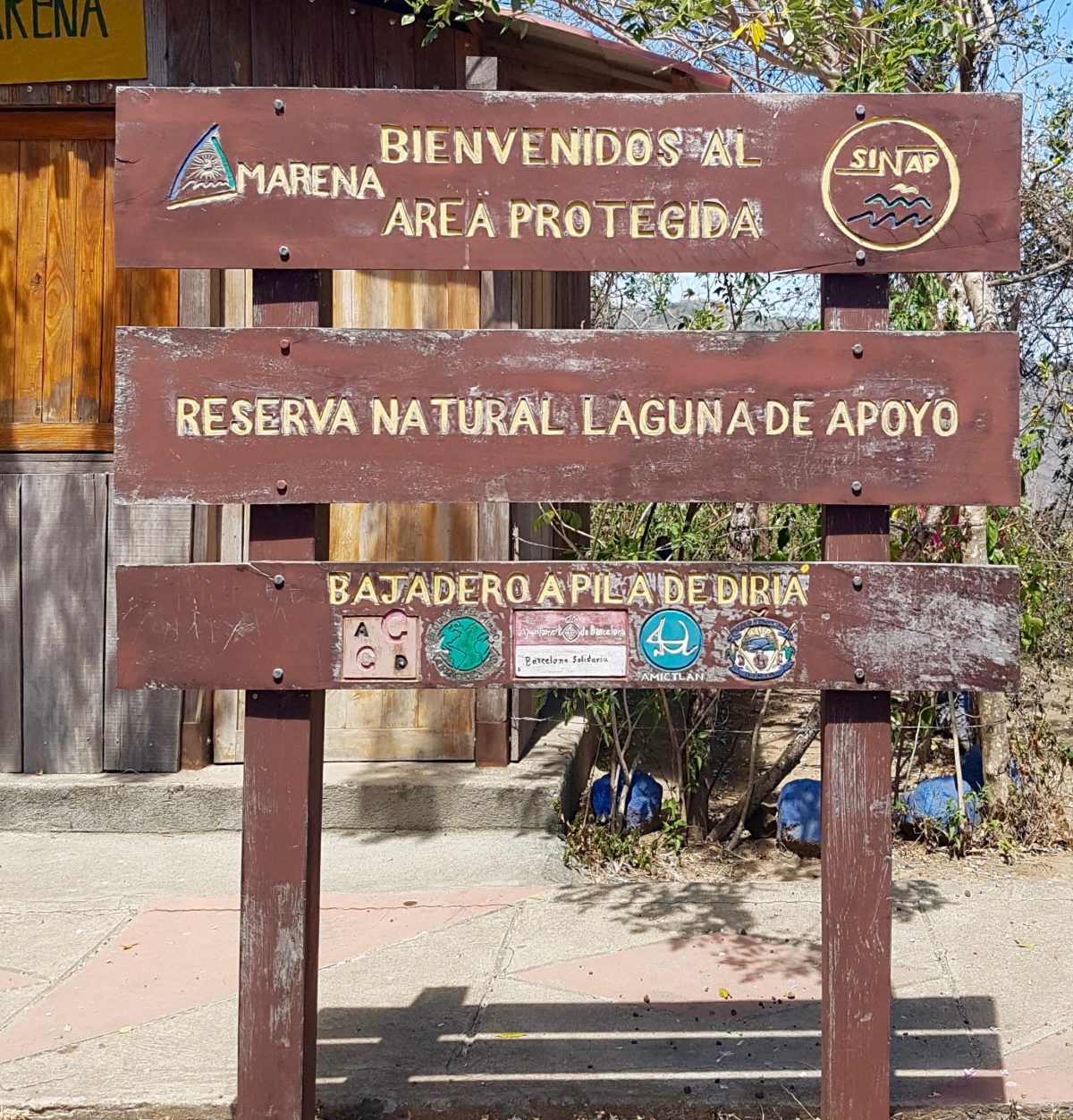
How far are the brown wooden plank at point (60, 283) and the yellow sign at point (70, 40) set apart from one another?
13.7 inches

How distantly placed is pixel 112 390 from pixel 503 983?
140 inches

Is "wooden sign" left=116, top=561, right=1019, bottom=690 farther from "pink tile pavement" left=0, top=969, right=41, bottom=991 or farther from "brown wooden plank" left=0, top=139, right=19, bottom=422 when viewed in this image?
"brown wooden plank" left=0, top=139, right=19, bottom=422

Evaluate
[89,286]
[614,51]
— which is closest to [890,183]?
[614,51]

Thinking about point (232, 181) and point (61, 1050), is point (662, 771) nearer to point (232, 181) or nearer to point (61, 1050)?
point (61, 1050)

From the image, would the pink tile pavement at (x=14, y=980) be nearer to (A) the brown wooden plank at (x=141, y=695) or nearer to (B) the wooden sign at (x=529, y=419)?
(A) the brown wooden plank at (x=141, y=695)

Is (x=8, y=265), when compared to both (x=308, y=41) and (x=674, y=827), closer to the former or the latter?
(x=308, y=41)

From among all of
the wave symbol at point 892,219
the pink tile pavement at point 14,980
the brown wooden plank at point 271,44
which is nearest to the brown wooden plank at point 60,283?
the brown wooden plank at point 271,44

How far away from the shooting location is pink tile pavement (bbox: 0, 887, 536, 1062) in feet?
13.0

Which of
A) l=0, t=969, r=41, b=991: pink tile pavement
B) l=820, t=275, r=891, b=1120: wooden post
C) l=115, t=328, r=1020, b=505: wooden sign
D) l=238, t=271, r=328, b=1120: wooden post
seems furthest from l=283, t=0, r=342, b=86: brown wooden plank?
l=0, t=969, r=41, b=991: pink tile pavement

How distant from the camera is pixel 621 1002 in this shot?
4074 millimetres

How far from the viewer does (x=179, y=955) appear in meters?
4.52

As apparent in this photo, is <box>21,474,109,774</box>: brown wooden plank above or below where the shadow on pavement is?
above

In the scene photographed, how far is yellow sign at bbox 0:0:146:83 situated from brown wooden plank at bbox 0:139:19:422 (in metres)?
0.32

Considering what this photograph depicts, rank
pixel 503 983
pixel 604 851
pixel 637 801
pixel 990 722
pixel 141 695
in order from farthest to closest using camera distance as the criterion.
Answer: pixel 141 695 < pixel 637 801 < pixel 990 722 < pixel 604 851 < pixel 503 983
